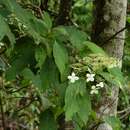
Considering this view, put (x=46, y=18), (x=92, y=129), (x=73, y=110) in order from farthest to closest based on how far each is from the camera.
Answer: (x=92, y=129) → (x=46, y=18) → (x=73, y=110)

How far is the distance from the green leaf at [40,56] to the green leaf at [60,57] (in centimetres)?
5

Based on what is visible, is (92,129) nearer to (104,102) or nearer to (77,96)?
(104,102)

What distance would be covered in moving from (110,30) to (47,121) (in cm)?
53

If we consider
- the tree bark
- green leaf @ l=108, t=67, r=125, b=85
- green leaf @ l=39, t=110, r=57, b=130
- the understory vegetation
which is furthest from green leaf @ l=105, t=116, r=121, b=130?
the tree bark

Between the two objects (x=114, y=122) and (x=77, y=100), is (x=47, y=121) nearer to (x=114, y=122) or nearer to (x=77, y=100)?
(x=114, y=122)

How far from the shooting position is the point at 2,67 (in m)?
1.93

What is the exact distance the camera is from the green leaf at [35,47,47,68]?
1.45m

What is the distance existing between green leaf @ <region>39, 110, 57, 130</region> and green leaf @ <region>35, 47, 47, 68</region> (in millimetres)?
334

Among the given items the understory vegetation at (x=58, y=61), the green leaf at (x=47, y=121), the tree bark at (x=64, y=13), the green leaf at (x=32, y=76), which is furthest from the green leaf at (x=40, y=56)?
the tree bark at (x=64, y=13)

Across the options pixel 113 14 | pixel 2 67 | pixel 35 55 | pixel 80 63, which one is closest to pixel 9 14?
pixel 35 55

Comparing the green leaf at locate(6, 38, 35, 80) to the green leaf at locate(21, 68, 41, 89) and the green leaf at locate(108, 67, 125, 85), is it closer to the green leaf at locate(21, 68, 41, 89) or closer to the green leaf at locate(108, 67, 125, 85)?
the green leaf at locate(21, 68, 41, 89)

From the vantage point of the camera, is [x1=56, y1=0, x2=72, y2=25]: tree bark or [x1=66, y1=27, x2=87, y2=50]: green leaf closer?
[x1=66, y1=27, x2=87, y2=50]: green leaf

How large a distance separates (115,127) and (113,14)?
1.67 ft

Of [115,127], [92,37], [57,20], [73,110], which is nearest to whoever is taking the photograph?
[73,110]
